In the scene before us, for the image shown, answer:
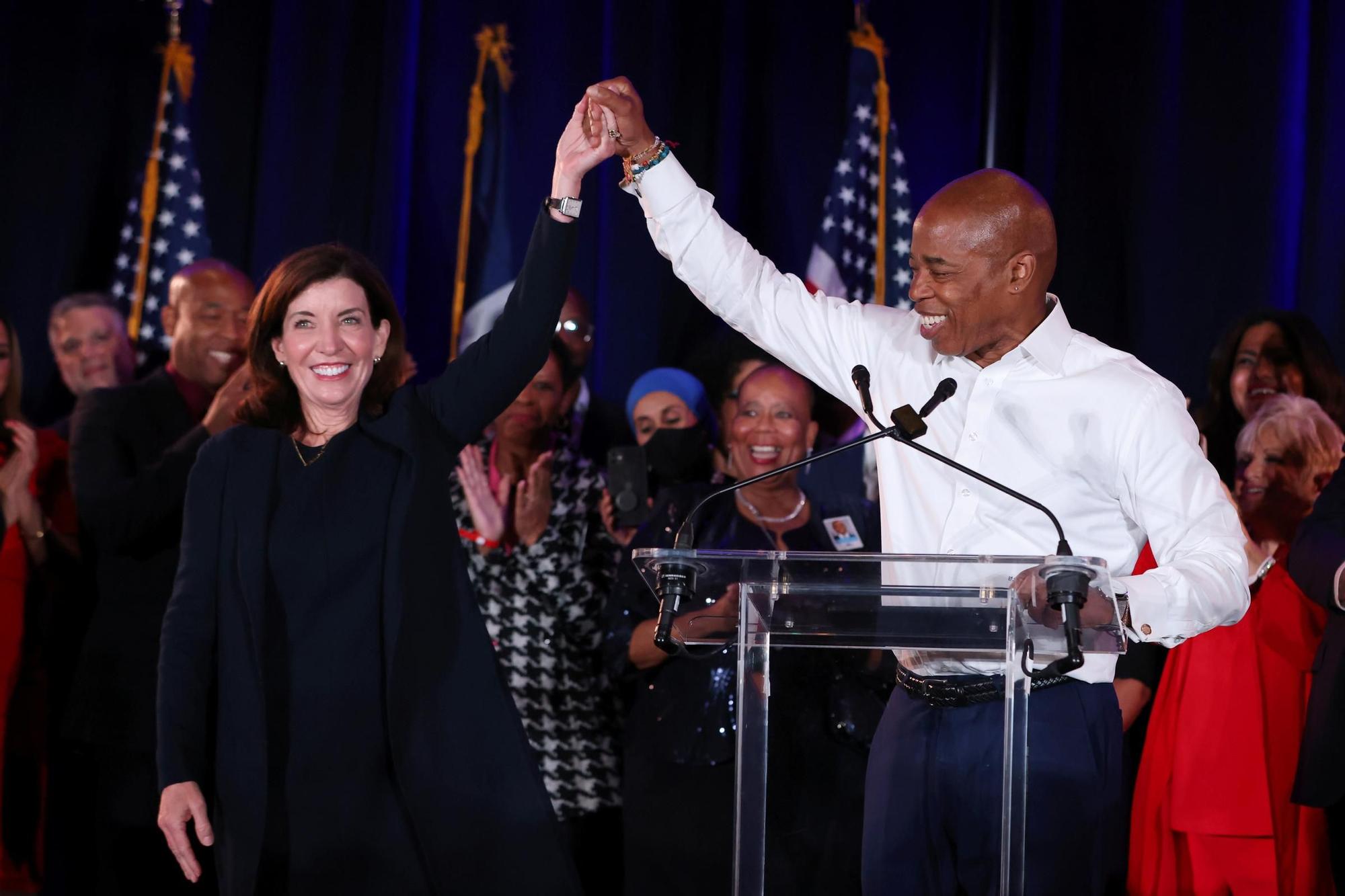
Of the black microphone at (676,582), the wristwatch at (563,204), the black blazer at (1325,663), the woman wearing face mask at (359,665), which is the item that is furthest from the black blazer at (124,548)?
the black blazer at (1325,663)

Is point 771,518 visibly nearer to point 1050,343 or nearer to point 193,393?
point 1050,343

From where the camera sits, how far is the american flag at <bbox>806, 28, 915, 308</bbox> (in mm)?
5012

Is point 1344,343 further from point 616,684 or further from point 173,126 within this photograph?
point 173,126

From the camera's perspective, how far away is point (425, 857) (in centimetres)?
238

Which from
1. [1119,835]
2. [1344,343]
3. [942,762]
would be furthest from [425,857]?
[1344,343]

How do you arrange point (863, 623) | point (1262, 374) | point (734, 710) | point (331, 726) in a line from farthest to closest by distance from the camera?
point (1262, 374), point (734, 710), point (331, 726), point (863, 623)

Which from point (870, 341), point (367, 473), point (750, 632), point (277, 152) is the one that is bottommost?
point (750, 632)

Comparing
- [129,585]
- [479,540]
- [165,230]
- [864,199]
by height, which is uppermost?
[864,199]

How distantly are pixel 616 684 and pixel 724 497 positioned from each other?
1.86ft

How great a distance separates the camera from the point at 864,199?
5.05 metres

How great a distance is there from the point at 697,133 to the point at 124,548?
2.45 m

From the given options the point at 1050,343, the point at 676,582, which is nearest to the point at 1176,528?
the point at 1050,343

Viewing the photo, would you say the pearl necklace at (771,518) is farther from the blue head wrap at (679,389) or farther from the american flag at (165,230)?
the american flag at (165,230)

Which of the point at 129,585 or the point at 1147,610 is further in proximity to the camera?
the point at 129,585
